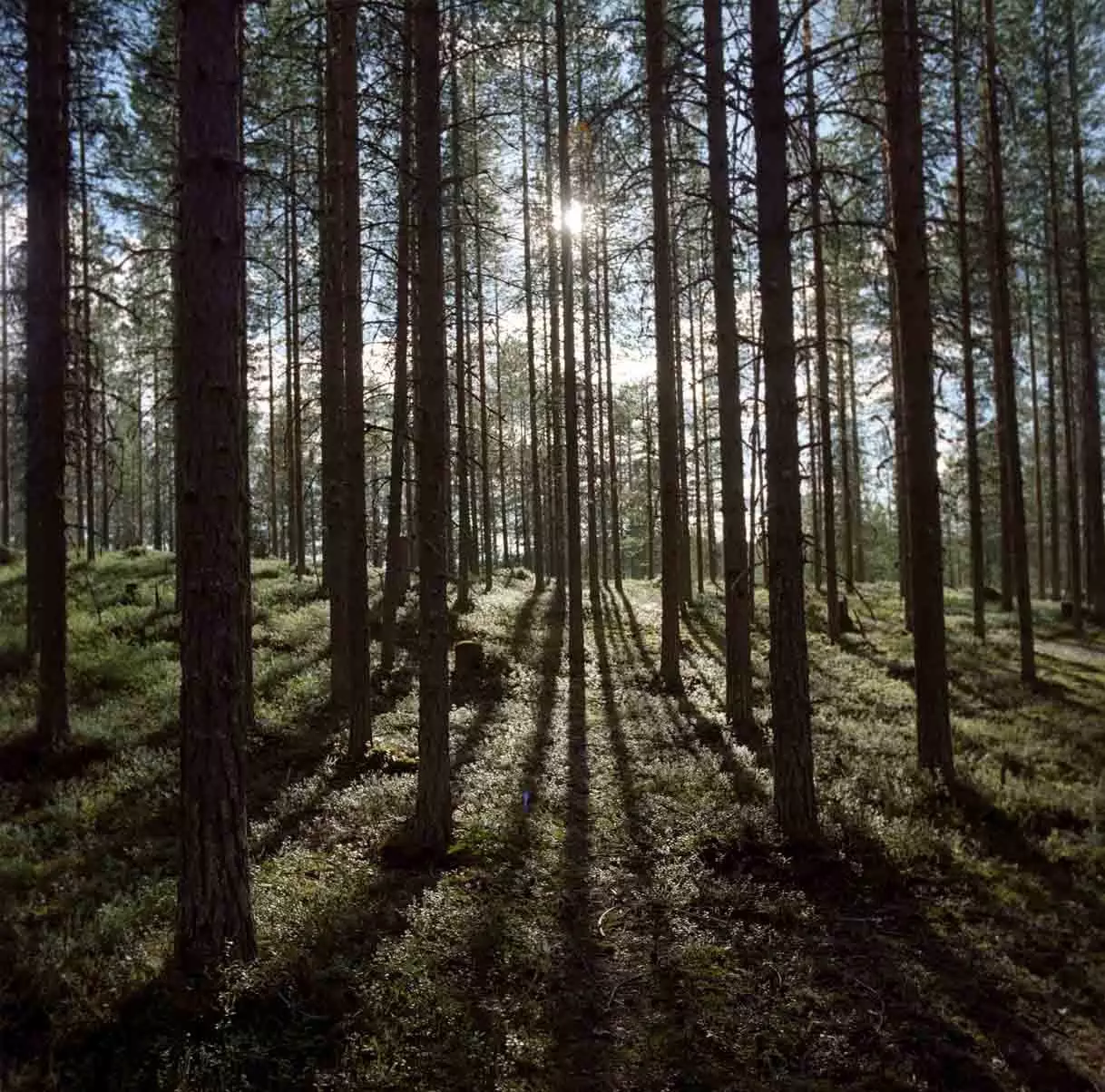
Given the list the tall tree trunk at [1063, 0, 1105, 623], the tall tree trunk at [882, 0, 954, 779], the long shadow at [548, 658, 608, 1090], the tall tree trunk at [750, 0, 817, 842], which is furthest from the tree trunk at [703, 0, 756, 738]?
the tall tree trunk at [1063, 0, 1105, 623]

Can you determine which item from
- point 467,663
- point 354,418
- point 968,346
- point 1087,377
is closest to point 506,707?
point 467,663

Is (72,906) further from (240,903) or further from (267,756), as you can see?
(267,756)

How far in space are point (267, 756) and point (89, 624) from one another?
Result: 25.2ft

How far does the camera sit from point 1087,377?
75.6ft

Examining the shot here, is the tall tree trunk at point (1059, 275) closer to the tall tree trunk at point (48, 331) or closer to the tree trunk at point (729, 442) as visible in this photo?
the tree trunk at point (729, 442)

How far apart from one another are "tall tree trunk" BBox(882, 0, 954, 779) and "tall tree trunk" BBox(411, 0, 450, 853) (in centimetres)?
525

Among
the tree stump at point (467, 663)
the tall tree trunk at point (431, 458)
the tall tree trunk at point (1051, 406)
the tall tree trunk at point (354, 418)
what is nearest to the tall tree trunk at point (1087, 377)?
the tall tree trunk at point (1051, 406)

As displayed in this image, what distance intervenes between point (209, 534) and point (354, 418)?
5.70 metres

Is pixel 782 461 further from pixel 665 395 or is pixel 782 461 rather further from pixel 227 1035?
pixel 665 395

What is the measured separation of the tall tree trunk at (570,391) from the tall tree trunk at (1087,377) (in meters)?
12.2

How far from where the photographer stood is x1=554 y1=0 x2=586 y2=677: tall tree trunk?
15.3 metres

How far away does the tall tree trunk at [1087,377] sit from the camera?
19939mm

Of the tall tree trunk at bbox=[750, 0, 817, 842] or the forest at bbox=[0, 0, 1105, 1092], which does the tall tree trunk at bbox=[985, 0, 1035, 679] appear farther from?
the tall tree trunk at bbox=[750, 0, 817, 842]

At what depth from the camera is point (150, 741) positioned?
34.2 feet
